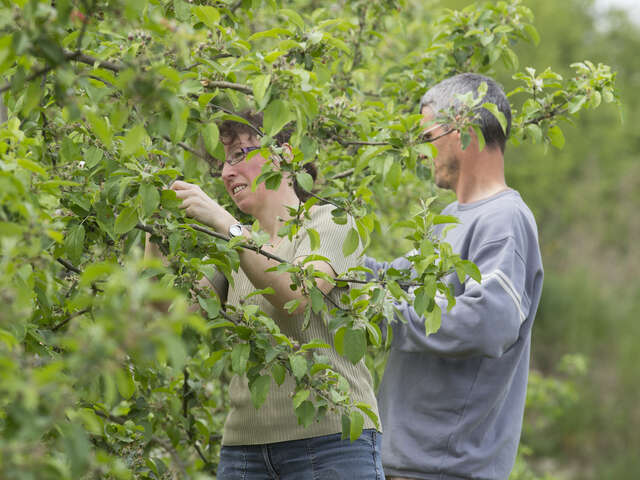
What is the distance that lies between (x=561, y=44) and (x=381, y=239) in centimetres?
2604

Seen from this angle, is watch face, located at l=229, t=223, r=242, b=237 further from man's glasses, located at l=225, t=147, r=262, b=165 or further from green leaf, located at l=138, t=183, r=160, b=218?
man's glasses, located at l=225, t=147, r=262, b=165

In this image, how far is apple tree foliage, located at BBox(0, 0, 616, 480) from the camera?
55.1 inches

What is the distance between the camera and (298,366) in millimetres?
2191

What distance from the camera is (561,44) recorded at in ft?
94.3

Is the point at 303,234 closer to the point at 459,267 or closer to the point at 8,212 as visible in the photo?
the point at 459,267

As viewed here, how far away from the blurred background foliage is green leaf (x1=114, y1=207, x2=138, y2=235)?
5580 mm

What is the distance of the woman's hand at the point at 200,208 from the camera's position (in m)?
2.41

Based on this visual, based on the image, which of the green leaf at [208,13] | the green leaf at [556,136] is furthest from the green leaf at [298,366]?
the green leaf at [556,136]

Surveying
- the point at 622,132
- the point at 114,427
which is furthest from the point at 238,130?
the point at 622,132

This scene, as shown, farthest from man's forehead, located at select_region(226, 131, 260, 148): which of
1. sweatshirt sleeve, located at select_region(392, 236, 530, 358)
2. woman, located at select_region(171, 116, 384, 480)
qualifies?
sweatshirt sleeve, located at select_region(392, 236, 530, 358)

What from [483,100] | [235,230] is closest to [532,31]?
[483,100]

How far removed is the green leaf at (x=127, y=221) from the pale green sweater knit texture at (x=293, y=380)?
51 centimetres

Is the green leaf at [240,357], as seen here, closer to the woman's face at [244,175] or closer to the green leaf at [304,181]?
the green leaf at [304,181]

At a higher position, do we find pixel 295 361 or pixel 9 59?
pixel 9 59
